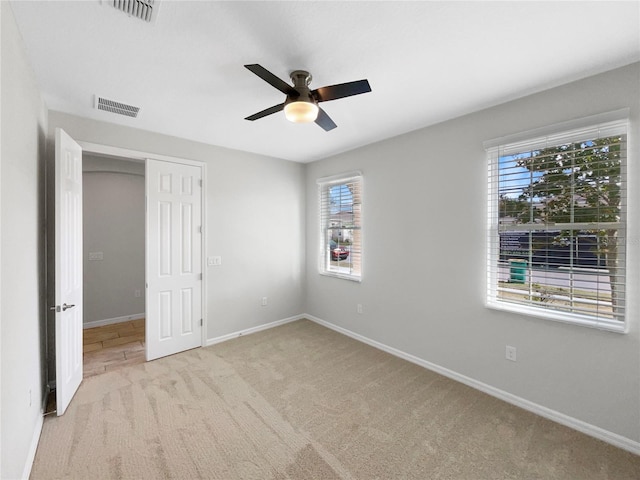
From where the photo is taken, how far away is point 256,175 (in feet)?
13.4

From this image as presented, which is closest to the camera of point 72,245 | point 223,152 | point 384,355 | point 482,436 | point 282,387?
point 482,436

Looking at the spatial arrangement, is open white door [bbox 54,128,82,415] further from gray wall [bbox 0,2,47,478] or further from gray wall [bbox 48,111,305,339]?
gray wall [bbox 48,111,305,339]

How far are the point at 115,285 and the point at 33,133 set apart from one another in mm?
3177

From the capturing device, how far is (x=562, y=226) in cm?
217

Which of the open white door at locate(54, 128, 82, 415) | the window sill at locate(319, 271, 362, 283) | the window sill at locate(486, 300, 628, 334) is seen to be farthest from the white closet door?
the window sill at locate(486, 300, 628, 334)

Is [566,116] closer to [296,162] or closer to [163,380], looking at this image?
[296,162]

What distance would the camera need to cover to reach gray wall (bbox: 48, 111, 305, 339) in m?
3.61

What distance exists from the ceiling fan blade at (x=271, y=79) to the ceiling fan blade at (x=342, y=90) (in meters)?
0.16

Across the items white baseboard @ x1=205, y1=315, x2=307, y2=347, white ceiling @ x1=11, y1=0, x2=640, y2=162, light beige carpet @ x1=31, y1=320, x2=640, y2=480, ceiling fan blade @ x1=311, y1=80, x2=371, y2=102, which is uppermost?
white ceiling @ x1=11, y1=0, x2=640, y2=162

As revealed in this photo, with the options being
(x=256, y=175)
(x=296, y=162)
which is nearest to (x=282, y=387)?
(x=256, y=175)

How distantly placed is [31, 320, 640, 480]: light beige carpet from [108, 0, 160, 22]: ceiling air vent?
8.75 feet

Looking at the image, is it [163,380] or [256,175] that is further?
[256,175]

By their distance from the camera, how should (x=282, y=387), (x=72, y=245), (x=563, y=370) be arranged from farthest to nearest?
(x=282, y=387) → (x=72, y=245) → (x=563, y=370)

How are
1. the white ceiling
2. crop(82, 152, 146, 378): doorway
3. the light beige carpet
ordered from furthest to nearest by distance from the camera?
crop(82, 152, 146, 378): doorway < the light beige carpet < the white ceiling
